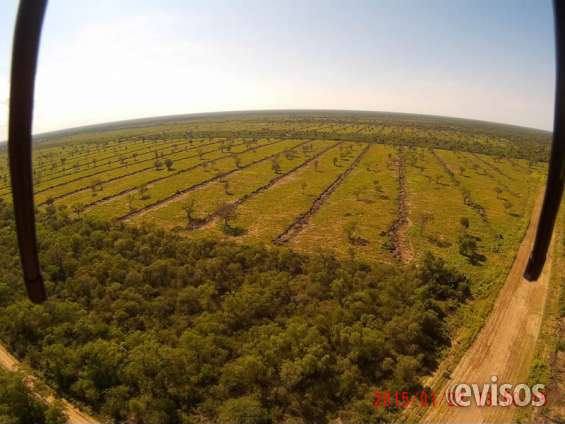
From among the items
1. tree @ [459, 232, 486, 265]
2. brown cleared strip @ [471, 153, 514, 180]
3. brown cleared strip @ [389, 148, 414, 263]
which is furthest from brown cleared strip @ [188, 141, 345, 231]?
brown cleared strip @ [471, 153, 514, 180]

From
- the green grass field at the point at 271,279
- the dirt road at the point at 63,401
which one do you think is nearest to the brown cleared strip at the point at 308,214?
the green grass field at the point at 271,279

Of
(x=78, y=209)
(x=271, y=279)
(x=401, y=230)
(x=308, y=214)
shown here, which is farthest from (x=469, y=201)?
(x=78, y=209)

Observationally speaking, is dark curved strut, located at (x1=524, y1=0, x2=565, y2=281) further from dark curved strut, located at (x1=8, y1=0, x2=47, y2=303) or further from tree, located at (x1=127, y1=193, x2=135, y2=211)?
tree, located at (x1=127, y1=193, x2=135, y2=211)

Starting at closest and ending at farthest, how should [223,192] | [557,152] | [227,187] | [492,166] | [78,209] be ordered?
[557,152] → [78,209] → [223,192] → [227,187] → [492,166]

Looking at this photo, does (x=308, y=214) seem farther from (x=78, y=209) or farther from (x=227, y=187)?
(x=78, y=209)

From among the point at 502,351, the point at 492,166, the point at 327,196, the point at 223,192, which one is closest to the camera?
the point at 502,351

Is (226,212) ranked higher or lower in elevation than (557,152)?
lower

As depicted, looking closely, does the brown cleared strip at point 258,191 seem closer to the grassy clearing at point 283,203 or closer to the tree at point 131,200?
the grassy clearing at point 283,203

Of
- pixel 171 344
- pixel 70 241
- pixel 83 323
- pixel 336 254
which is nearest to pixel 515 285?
pixel 336 254
